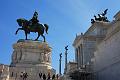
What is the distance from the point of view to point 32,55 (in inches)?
1875

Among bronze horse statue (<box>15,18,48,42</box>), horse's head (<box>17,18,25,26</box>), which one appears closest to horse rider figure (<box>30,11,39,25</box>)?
bronze horse statue (<box>15,18,48,42</box>)

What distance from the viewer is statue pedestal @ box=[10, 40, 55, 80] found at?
151 feet

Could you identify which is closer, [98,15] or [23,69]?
[23,69]

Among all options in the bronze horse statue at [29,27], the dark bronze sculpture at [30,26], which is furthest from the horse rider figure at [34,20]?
the bronze horse statue at [29,27]

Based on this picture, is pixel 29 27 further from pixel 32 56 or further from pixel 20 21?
pixel 32 56

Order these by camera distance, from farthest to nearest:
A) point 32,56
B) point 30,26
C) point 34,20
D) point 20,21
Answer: point 34,20, point 30,26, point 20,21, point 32,56

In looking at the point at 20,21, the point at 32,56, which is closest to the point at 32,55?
the point at 32,56

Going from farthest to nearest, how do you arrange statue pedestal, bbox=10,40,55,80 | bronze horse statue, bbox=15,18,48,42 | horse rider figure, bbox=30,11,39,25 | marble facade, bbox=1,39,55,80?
horse rider figure, bbox=30,11,39,25 → bronze horse statue, bbox=15,18,48,42 → statue pedestal, bbox=10,40,55,80 → marble facade, bbox=1,39,55,80

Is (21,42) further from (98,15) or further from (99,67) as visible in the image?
(98,15)

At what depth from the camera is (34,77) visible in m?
43.3

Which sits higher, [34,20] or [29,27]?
[34,20]

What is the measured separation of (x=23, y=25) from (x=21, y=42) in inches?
124

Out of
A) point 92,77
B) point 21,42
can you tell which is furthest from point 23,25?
point 92,77

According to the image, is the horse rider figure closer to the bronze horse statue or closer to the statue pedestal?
the bronze horse statue
